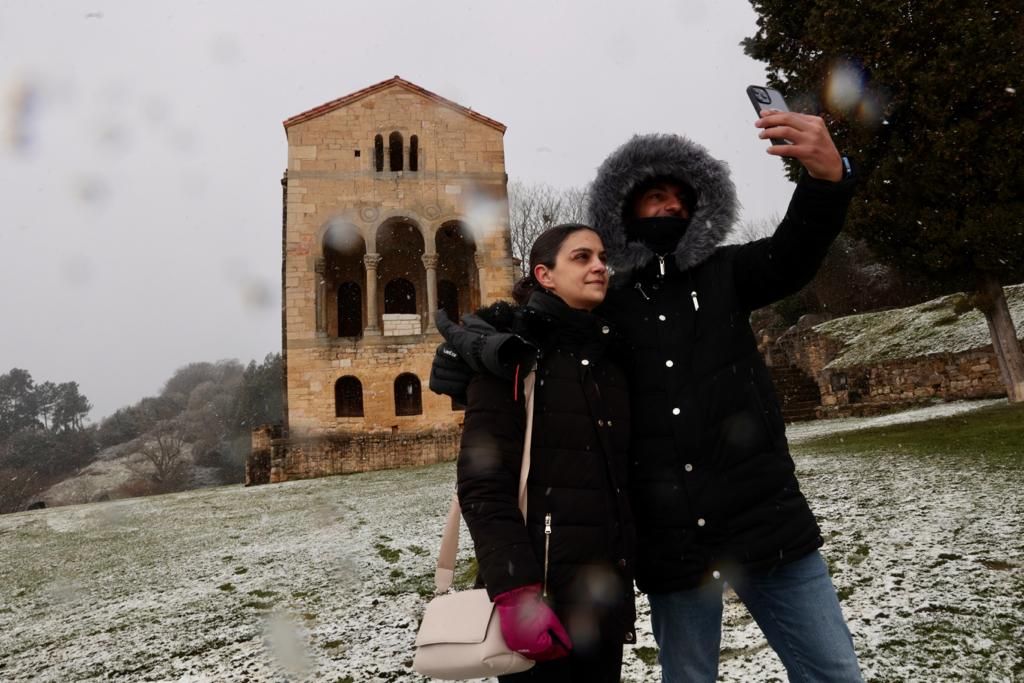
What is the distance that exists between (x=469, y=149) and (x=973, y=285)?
53.2ft

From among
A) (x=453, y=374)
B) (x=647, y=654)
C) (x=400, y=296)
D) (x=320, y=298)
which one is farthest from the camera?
(x=400, y=296)

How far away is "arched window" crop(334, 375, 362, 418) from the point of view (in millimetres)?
21312

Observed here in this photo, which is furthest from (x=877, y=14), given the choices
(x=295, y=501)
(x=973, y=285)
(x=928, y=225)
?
(x=295, y=501)

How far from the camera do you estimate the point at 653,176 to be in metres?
Result: 2.28

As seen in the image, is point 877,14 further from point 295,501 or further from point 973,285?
point 295,501

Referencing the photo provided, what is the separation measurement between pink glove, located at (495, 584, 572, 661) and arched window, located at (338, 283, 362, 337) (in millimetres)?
23498

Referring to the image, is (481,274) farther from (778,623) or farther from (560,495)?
(778,623)

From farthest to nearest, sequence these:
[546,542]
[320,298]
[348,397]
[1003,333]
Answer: [348,397], [320,298], [1003,333], [546,542]

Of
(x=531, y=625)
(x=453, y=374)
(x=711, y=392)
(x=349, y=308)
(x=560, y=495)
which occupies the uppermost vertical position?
(x=349, y=308)

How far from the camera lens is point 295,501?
10602 millimetres

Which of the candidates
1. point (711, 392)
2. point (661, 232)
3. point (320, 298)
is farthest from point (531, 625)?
point (320, 298)

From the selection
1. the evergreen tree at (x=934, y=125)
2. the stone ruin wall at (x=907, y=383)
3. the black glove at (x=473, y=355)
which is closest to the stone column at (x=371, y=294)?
the evergreen tree at (x=934, y=125)

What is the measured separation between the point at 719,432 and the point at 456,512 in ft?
2.90

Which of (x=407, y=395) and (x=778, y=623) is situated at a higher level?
(x=407, y=395)
